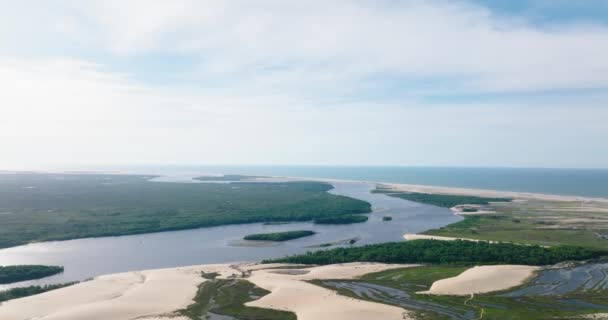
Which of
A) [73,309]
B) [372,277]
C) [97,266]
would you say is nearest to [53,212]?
[97,266]

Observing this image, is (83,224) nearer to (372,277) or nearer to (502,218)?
(372,277)

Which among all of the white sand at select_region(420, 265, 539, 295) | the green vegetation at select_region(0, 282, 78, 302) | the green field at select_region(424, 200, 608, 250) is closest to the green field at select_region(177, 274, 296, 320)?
the green vegetation at select_region(0, 282, 78, 302)

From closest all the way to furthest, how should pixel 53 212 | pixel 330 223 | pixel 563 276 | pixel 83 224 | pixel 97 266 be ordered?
pixel 563 276 → pixel 97 266 → pixel 83 224 → pixel 330 223 → pixel 53 212

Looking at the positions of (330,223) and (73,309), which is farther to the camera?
(330,223)

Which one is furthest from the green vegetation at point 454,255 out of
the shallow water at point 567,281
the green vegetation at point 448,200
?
the green vegetation at point 448,200

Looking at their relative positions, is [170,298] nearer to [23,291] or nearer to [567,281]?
[23,291]

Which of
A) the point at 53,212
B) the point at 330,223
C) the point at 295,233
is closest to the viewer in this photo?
the point at 295,233

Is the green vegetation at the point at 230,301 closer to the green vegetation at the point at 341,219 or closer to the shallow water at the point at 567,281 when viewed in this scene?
the shallow water at the point at 567,281
